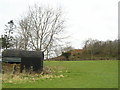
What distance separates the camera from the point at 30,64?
21891mm

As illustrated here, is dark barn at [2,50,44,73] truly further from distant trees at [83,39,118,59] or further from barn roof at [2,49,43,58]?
distant trees at [83,39,118,59]

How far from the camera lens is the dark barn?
2169 cm

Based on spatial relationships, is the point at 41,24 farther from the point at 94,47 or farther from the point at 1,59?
the point at 94,47

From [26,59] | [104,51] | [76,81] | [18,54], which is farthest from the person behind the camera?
[104,51]

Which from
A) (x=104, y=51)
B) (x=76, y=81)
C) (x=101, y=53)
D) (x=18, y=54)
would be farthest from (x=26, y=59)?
(x=101, y=53)

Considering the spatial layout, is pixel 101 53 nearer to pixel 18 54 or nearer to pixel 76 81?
pixel 18 54

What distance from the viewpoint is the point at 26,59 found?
21969mm

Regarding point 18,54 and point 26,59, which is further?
point 18,54

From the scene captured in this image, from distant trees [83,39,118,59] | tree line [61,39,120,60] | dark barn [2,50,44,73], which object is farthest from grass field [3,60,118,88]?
distant trees [83,39,118,59]

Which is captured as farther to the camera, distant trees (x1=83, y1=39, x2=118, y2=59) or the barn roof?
distant trees (x1=83, y1=39, x2=118, y2=59)

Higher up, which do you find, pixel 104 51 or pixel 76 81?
pixel 104 51

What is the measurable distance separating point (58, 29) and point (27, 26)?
529 cm

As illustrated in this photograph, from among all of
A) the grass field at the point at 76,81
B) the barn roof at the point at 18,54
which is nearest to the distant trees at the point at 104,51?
the barn roof at the point at 18,54

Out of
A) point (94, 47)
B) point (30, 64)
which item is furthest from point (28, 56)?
point (94, 47)
